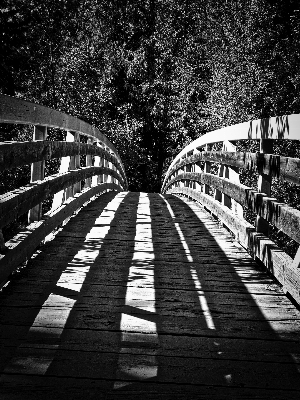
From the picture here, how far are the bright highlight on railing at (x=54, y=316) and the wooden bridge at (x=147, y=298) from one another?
0.01 m

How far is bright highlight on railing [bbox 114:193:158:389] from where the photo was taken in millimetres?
2619

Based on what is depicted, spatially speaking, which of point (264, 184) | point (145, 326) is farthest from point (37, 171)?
point (145, 326)

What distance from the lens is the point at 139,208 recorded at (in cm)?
820

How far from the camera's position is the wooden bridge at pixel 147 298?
2555 millimetres

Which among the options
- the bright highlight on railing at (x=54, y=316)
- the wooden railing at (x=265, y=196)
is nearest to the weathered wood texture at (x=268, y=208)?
the wooden railing at (x=265, y=196)

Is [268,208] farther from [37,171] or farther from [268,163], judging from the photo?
[37,171]

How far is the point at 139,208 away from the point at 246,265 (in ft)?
12.3

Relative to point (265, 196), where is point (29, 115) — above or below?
above

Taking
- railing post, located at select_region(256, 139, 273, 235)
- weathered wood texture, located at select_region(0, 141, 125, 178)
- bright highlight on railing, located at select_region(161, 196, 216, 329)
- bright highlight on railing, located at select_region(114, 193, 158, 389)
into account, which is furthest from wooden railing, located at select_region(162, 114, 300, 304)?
weathered wood texture, located at select_region(0, 141, 125, 178)

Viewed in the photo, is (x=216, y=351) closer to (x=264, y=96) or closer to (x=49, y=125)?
(x=49, y=125)

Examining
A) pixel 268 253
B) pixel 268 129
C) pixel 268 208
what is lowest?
pixel 268 253

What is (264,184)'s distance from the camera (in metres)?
4.51

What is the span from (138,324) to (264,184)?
1888mm

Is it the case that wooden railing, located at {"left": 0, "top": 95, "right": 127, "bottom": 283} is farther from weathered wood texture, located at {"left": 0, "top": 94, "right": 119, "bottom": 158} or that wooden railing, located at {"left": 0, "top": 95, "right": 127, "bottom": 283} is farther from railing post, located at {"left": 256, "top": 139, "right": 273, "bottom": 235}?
railing post, located at {"left": 256, "top": 139, "right": 273, "bottom": 235}
